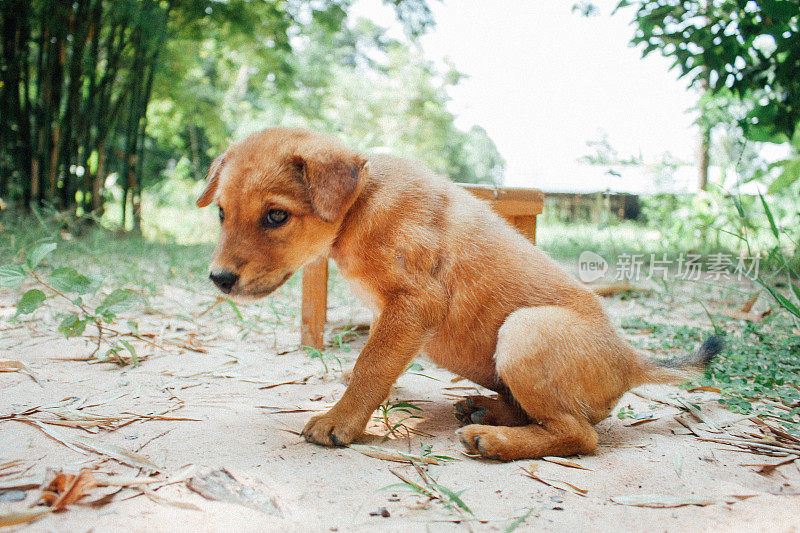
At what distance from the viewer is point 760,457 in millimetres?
2244

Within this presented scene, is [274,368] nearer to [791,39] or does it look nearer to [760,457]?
[760,457]

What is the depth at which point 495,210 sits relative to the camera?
365cm

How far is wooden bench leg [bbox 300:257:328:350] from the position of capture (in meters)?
3.67

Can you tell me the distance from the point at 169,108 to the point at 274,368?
12.9 meters

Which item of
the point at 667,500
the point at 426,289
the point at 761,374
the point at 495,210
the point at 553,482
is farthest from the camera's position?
the point at 495,210

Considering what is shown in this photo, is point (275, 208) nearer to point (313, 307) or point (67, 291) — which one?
point (67, 291)

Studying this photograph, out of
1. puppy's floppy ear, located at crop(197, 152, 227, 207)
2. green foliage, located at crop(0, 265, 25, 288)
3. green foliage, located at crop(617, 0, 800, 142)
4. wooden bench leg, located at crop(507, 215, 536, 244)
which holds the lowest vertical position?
green foliage, located at crop(0, 265, 25, 288)

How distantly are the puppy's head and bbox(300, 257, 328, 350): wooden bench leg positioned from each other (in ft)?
4.03

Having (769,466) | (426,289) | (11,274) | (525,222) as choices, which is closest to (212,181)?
(11,274)

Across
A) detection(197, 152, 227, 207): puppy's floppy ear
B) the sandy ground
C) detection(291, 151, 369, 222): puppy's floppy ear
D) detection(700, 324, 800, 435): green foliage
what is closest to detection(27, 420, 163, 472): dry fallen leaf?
the sandy ground

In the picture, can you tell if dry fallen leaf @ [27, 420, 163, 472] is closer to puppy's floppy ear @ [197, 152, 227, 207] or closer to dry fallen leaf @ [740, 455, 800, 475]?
puppy's floppy ear @ [197, 152, 227, 207]

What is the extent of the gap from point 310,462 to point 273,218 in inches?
41.0

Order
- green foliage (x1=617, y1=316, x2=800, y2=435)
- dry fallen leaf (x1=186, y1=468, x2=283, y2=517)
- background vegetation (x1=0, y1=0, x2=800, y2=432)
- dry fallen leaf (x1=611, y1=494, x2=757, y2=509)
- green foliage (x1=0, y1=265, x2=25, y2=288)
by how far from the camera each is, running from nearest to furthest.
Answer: dry fallen leaf (x1=186, y1=468, x2=283, y2=517) → dry fallen leaf (x1=611, y1=494, x2=757, y2=509) → green foliage (x1=0, y1=265, x2=25, y2=288) → green foliage (x1=617, y1=316, x2=800, y2=435) → background vegetation (x1=0, y1=0, x2=800, y2=432)

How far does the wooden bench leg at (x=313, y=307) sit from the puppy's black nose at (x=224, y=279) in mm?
1415
